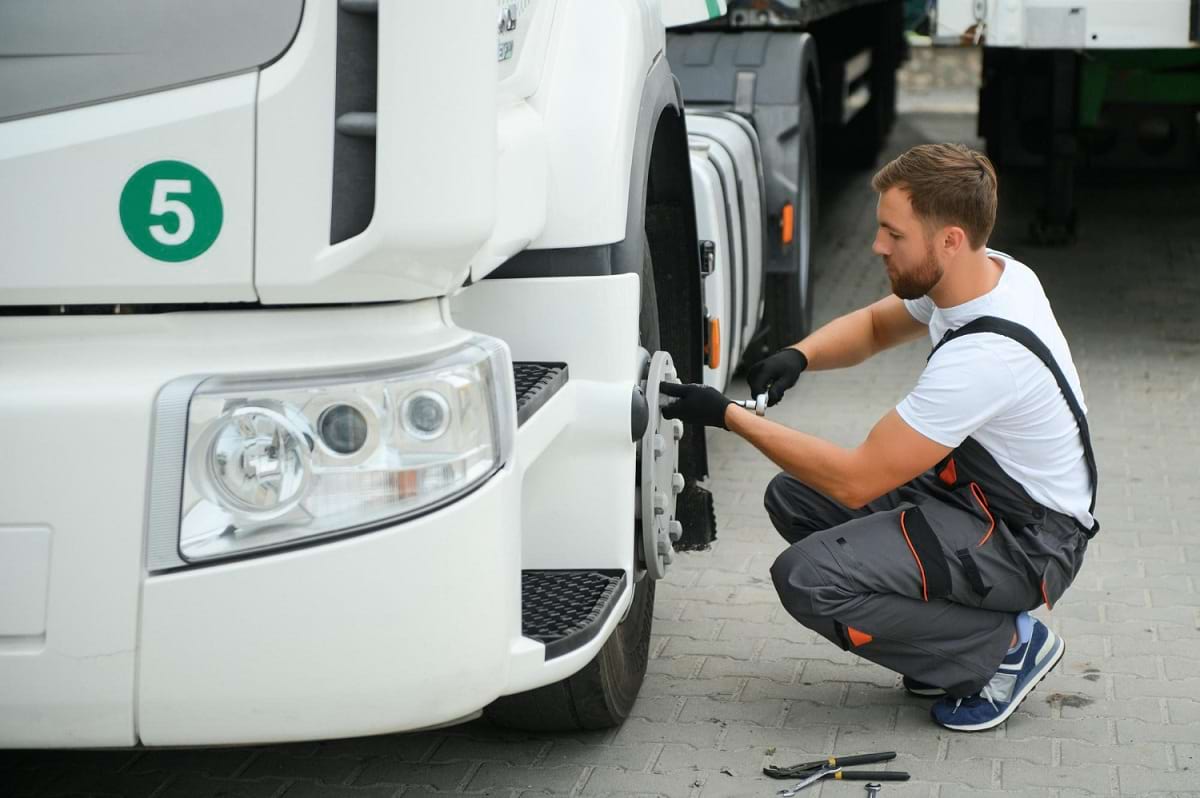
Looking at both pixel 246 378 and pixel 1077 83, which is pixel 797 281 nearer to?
pixel 1077 83

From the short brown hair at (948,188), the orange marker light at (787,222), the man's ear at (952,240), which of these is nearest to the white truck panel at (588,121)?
the short brown hair at (948,188)

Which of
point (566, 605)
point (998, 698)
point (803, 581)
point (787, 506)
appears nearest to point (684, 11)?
point (787, 506)

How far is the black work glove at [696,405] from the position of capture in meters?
3.24

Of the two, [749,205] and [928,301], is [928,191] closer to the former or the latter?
[928,301]

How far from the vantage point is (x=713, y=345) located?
433cm

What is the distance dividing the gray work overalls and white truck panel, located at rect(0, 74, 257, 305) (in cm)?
167

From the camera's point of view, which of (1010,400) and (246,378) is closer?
(246,378)

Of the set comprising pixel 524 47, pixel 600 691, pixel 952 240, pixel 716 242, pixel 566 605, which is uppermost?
pixel 524 47

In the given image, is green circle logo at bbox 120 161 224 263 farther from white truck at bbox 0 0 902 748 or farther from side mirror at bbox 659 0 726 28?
side mirror at bbox 659 0 726 28

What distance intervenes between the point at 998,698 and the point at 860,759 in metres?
0.39

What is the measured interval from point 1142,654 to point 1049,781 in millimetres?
831

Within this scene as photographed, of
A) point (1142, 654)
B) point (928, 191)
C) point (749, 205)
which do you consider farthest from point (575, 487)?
point (749, 205)

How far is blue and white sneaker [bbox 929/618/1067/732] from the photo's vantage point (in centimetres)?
341

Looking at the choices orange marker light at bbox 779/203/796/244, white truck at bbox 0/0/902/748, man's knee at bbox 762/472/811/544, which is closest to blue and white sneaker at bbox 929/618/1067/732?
man's knee at bbox 762/472/811/544
